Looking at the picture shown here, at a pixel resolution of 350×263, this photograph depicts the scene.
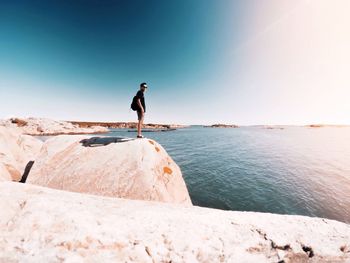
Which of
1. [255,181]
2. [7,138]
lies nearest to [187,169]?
[255,181]

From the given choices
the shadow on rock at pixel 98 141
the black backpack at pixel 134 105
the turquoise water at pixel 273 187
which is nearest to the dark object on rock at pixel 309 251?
the shadow on rock at pixel 98 141

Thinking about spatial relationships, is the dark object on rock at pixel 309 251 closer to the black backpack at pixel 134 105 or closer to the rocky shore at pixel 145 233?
the rocky shore at pixel 145 233

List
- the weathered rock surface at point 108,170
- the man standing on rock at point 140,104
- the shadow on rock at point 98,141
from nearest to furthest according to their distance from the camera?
1. the weathered rock surface at point 108,170
2. the shadow on rock at point 98,141
3. the man standing on rock at point 140,104

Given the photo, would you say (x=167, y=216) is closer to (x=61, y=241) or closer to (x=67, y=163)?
(x=61, y=241)

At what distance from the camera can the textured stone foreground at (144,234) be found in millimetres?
2264

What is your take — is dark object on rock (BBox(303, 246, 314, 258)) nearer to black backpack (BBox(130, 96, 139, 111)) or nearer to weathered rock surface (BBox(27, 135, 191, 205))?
weathered rock surface (BBox(27, 135, 191, 205))

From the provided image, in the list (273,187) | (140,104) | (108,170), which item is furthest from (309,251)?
(273,187)

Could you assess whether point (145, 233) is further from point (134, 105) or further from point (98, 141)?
point (134, 105)

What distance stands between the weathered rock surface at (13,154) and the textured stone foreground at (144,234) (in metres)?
4.34

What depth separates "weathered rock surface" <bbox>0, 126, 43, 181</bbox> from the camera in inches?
255

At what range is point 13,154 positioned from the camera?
7.91 metres

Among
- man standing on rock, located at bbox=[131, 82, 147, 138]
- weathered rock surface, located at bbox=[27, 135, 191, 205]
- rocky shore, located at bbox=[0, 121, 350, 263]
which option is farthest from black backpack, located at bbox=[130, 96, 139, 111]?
rocky shore, located at bbox=[0, 121, 350, 263]

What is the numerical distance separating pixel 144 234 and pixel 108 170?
3793 mm

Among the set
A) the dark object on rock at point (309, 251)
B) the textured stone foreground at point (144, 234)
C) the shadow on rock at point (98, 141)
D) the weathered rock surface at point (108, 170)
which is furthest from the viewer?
the shadow on rock at point (98, 141)
